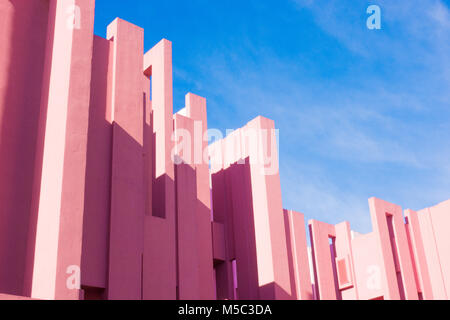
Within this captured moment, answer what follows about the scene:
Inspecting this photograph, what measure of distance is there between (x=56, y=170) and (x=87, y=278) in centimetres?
248

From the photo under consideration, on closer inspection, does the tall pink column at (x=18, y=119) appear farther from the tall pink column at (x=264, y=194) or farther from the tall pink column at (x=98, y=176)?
the tall pink column at (x=264, y=194)

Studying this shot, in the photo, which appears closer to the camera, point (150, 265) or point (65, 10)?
point (65, 10)

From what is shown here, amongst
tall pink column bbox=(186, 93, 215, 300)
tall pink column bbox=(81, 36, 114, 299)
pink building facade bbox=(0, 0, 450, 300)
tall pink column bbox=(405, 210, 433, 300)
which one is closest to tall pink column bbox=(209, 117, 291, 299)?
pink building facade bbox=(0, 0, 450, 300)

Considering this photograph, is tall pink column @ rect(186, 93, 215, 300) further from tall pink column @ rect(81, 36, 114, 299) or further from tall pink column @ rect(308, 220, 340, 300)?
tall pink column @ rect(308, 220, 340, 300)

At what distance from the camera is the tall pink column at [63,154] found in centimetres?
899

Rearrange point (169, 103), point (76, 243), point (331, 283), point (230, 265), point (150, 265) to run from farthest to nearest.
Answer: point (331, 283) < point (230, 265) < point (169, 103) < point (150, 265) < point (76, 243)

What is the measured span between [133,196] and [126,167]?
66cm

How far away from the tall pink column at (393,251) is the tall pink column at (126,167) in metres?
10.4

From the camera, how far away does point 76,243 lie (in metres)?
9.16

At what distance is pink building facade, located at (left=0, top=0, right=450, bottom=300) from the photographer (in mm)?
9992

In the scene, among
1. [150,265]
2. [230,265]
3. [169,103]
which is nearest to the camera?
[150,265]

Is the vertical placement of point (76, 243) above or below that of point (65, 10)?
below

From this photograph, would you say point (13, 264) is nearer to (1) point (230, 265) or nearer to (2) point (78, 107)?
(2) point (78, 107)

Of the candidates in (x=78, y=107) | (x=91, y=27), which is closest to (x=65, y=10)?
(x=91, y=27)
